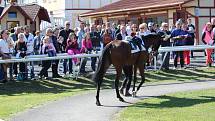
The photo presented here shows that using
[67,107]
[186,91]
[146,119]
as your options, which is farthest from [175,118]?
[186,91]

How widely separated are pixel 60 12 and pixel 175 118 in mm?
45093

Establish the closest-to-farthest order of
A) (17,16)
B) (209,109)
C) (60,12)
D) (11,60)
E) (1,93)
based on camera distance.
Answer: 1. (209,109)
2. (1,93)
3. (11,60)
4. (17,16)
5. (60,12)

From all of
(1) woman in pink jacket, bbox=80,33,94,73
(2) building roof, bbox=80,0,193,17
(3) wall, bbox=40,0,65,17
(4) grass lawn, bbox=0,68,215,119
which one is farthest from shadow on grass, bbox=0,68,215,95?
(3) wall, bbox=40,0,65,17

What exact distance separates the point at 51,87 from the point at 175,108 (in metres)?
6.13

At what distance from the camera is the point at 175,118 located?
412 inches

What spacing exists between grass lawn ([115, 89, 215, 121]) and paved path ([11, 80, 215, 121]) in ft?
1.47

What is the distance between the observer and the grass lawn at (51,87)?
13.4m

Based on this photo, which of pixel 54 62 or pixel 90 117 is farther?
pixel 54 62

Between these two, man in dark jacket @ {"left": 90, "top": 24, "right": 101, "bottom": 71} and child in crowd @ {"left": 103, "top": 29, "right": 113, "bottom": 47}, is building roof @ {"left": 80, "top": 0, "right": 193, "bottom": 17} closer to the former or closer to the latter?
man in dark jacket @ {"left": 90, "top": 24, "right": 101, "bottom": 71}

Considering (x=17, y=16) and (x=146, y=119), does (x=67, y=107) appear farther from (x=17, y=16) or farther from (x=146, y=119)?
(x=17, y=16)

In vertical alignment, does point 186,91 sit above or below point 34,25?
below

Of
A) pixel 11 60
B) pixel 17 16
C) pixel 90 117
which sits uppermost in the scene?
pixel 17 16

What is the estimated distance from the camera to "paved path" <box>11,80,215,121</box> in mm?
11219

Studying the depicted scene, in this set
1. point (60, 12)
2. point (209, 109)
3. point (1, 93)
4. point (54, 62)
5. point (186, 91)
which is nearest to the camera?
point (209, 109)
